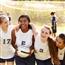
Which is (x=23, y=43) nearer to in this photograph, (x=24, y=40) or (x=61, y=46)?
(x=24, y=40)

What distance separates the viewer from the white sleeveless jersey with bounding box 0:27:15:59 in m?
1.60

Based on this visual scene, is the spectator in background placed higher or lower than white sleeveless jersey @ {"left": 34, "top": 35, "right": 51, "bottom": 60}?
higher

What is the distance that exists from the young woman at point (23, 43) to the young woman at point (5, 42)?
0.04 m

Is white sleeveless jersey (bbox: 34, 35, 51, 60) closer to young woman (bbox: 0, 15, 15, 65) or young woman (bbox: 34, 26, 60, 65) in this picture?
young woman (bbox: 34, 26, 60, 65)

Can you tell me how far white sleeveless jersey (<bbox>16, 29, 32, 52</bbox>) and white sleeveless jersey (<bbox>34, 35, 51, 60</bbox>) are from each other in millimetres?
50

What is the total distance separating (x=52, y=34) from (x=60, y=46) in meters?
0.10

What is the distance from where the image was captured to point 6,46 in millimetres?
1614

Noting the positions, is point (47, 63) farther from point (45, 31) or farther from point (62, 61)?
point (45, 31)

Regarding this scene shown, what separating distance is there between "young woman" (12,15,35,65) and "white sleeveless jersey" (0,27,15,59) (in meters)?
0.03

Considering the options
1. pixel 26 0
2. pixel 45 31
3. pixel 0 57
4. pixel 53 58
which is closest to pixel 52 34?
pixel 45 31

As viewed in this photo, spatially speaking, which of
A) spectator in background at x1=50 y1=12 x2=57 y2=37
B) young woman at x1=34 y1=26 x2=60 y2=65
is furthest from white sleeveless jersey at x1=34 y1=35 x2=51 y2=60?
spectator in background at x1=50 y1=12 x2=57 y2=37

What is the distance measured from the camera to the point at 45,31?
158cm

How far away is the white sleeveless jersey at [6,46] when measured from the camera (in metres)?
1.60

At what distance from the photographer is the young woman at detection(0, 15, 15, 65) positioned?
5.23ft
